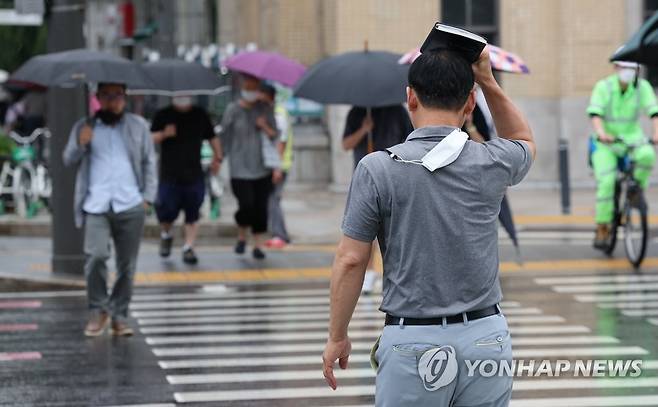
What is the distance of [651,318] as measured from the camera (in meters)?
11.8

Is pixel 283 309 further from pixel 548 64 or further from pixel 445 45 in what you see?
pixel 548 64

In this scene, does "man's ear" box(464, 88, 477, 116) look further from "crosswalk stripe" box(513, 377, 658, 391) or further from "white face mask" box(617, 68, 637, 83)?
"white face mask" box(617, 68, 637, 83)

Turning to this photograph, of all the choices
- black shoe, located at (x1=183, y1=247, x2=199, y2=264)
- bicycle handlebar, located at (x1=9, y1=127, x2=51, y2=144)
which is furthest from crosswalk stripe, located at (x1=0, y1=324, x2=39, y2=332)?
bicycle handlebar, located at (x1=9, y1=127, x2=51, y2=144)

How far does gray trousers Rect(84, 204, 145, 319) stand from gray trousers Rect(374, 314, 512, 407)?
6671 mm

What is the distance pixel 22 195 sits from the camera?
71.9 ft

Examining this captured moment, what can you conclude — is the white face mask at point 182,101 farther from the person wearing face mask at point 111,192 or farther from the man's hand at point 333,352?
the man's hand at point 333,352

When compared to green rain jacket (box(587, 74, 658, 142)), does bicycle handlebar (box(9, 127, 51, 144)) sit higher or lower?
lower

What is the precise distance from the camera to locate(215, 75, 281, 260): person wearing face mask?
1614 centimetres

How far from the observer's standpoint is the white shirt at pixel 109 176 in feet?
37.5

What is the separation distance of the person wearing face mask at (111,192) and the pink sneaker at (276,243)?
589 centimetres

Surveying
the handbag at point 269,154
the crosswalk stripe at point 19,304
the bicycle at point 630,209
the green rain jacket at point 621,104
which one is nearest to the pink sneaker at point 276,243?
the handbag at point 269,154

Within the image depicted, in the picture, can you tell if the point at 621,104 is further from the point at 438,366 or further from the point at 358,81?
the point at 438,366

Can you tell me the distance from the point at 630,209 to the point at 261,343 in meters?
5.49

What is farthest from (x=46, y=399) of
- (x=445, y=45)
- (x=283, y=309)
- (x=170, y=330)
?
(x=445, y=45)
